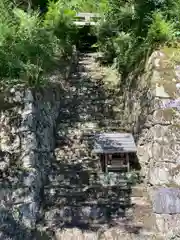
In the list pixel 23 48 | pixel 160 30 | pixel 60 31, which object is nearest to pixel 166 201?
pixel 160 30

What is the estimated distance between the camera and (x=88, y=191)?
554 cm

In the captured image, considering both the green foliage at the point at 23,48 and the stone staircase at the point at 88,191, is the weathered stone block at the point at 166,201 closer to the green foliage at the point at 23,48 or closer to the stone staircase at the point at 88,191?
the stone staircase at the point at 88,191

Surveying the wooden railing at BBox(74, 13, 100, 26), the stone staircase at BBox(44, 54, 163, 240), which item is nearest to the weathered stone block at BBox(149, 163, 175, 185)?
the stone staircase at BBox(44, 54, 163, 240)

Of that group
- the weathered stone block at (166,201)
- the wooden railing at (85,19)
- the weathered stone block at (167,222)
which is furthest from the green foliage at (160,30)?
the wooden railing at (85,19)

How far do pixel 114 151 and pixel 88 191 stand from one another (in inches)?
31.9

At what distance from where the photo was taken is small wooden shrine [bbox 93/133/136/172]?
235 inches

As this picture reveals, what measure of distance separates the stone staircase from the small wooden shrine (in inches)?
6.1

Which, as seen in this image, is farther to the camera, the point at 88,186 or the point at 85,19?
the point at 85,19

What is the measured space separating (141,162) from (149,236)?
159 centimetres

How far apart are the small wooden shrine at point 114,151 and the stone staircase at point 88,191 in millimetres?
154

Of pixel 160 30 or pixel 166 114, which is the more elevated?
pixel 160 30

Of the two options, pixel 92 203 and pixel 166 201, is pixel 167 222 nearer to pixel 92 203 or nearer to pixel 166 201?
pixel 166 201

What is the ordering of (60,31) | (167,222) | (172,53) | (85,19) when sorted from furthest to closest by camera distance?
(85,19) < (60,31) < (172,53) < (167,222)

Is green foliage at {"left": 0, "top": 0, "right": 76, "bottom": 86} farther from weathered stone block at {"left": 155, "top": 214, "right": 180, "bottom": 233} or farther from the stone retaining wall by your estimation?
weathered stone block at {"left": 155, "top": 214, "right": 180, "bottom": 233}
